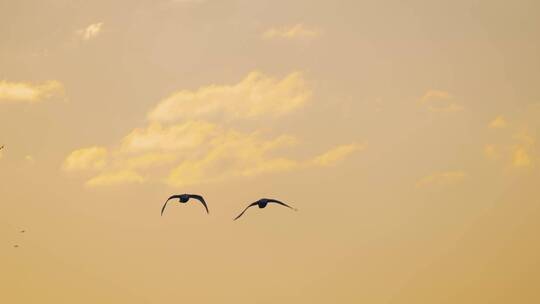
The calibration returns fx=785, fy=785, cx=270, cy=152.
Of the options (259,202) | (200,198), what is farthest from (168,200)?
(259,202)

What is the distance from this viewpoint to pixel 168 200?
11506 centimetres

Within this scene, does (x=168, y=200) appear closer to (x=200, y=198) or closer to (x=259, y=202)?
(x=200, y=198)

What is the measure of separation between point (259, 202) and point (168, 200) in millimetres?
13399

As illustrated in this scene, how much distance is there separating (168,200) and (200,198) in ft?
16.8

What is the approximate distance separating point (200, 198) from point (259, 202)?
9.60 meters

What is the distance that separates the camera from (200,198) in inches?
4628

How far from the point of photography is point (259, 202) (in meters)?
114
